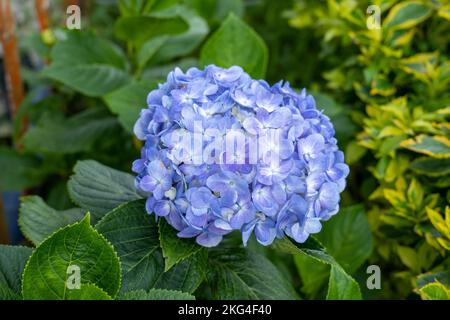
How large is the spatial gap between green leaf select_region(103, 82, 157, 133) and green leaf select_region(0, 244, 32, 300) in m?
0.48

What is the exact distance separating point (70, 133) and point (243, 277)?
2.62 feet

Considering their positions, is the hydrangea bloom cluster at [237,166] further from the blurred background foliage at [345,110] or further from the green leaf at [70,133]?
the green leaf at [70,133]

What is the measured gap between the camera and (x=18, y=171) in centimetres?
195

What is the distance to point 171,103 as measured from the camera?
42.8 inches

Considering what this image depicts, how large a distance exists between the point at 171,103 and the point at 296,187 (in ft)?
0.89

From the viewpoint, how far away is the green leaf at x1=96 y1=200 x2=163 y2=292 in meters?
1.09

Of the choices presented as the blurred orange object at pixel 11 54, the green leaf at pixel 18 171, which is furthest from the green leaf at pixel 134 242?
the blurred orange object at pixel 11 54

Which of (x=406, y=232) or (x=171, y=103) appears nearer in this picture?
(x=171, y=103)

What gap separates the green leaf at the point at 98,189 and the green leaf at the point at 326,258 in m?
0.34

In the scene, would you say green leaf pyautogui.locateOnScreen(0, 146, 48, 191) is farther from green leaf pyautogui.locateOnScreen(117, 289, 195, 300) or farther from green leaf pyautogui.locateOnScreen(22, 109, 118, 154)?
green leaf pyautogui.locateOnScreen(117, 289, 195, 300)

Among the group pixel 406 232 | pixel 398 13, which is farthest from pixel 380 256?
pixel 398 13
